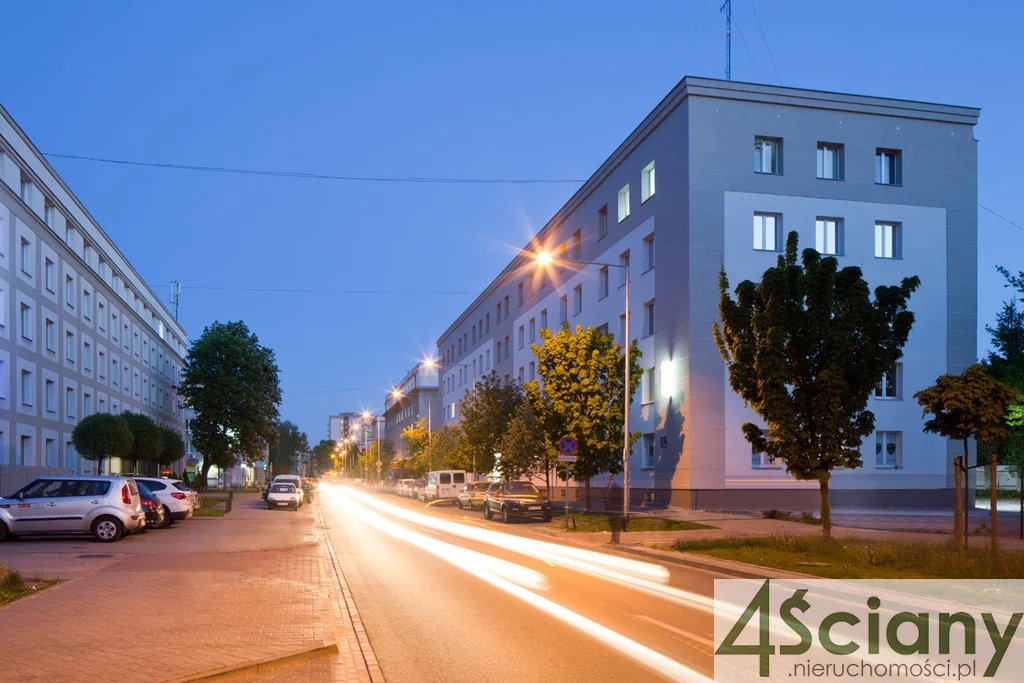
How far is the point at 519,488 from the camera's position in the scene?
3553 cm

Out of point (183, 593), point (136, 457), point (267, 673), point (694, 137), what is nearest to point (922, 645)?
point (267, 673)

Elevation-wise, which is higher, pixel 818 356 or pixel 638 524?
pixel 818 356

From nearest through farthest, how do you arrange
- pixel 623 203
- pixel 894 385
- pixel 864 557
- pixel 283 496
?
pixel 864 557, pixel 894 385, pixel 623 203, pixel 283 496

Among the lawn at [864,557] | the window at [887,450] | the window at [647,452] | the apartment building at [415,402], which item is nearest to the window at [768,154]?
the window at [887,450]

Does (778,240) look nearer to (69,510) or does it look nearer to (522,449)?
(522,449)

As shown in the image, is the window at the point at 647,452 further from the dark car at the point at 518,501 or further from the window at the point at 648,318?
the dark car at the point at 518,501

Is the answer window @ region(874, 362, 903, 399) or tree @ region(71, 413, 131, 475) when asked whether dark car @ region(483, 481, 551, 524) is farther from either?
tree @ region(71, 413, 131, 475)

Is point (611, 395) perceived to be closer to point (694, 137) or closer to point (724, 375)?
point (724, 375)

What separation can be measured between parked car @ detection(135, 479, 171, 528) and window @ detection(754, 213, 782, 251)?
Answer: 958 inches

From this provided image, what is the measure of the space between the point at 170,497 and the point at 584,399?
15.0 meters

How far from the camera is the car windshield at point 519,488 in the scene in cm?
3534

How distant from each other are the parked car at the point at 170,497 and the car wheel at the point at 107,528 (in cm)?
642

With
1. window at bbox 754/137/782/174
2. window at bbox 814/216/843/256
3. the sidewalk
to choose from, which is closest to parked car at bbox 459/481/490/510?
window at bbox 814/216/843/256

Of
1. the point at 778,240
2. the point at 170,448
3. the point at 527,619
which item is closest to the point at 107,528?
the point at 527,619
